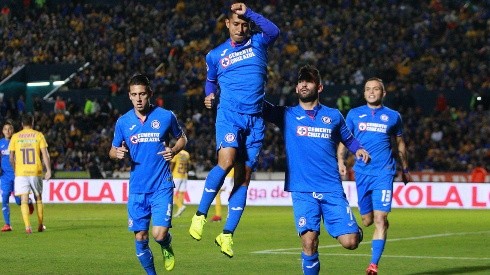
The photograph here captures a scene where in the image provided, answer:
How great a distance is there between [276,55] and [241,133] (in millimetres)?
29182

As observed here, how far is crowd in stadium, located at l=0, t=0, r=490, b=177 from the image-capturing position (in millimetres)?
37406

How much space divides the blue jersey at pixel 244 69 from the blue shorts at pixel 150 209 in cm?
124

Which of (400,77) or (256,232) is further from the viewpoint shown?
(400,77)

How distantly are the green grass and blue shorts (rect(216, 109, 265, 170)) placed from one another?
9.01 ft

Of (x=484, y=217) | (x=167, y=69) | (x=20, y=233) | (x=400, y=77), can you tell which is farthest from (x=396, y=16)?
(x=20, y=233)

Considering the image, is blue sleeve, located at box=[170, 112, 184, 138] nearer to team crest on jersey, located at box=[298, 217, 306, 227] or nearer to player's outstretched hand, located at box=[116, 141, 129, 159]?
player's outstretched hand, located at box=[116, 141, 129, 159]

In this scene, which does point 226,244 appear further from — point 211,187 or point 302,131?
point 302,131

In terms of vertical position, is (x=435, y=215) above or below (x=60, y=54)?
below

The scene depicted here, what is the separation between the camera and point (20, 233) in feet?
74.3

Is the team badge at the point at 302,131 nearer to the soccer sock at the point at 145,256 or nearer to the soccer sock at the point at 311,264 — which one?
the soccer sock at the point at 311,264

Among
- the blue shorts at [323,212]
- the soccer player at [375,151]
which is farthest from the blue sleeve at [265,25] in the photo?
the soccer player at [375,151]

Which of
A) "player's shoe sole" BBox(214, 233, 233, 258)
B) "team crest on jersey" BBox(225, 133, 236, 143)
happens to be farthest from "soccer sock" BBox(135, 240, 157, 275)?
"team crest on jersey" BBox(225, 133, 236, 143)

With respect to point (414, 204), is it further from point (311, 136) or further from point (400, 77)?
point (311, 136)

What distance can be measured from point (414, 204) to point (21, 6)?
2187 cm
